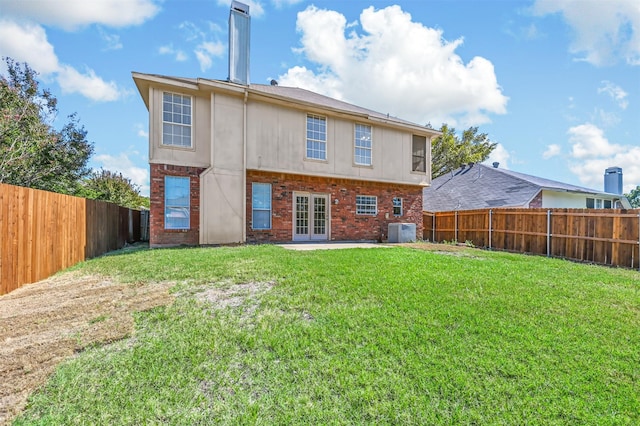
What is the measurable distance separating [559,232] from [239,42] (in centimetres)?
1301

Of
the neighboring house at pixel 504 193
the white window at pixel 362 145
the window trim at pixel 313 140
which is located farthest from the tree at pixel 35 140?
the neighboring house at pixel 504 193

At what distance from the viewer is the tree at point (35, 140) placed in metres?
11.8

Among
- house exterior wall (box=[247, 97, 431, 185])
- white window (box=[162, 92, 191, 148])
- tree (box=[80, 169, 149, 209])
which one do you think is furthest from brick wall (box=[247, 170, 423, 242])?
tree (box=[80, 169, 149, 209])

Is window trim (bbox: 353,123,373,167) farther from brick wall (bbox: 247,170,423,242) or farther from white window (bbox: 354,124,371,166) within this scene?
brick wall (bbox: 247,170,423,242)

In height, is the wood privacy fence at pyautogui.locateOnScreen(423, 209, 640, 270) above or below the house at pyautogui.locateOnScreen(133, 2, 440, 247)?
below

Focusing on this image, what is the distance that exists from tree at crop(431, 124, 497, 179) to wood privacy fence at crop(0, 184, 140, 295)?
26.6 meters

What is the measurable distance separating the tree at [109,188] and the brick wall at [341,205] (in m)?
12.3

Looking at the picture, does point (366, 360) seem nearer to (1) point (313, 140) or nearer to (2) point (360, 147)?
(1) point (313, 140)

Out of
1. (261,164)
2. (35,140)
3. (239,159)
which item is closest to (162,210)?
(239,159)

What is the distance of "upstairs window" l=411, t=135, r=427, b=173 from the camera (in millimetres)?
14695

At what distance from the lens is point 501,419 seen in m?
2.27

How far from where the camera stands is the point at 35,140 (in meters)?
12.7

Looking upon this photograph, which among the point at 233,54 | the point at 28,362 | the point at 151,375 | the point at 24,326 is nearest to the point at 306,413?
the point at 151,375

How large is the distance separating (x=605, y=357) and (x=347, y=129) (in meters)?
11.2
